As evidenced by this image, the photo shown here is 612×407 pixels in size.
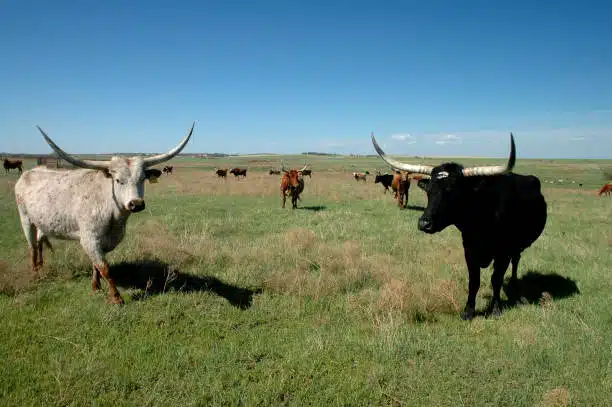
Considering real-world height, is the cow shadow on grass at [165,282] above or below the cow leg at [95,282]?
below

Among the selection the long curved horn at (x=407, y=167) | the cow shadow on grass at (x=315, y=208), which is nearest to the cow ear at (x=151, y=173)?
the long curved horn at (x=407, y=167)

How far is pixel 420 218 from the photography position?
4453mm

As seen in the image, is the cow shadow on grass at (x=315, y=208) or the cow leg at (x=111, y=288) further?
the cow shadow on grass at (x=315, y=208)

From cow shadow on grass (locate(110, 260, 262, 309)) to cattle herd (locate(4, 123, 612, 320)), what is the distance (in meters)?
0.52

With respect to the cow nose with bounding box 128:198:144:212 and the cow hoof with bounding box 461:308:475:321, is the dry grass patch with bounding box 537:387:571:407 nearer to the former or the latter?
the cow hoof with bounding box 461:308:475:321

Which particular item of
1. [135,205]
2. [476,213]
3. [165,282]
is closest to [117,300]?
[165,282]

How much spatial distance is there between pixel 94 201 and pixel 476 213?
5.49 m

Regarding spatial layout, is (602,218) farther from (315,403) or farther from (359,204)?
(315,403)

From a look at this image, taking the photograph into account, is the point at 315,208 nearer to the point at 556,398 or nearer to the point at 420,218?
the point at 420,218

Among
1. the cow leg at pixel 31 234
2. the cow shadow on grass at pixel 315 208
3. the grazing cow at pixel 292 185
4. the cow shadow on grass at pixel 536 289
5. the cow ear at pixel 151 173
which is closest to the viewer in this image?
the cow shadow on grass at pixel 536 289

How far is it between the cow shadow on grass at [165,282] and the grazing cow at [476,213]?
2.93 meters

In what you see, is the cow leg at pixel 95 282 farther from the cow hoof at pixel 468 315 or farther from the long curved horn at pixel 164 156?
the cow hoof at pixel 468 315

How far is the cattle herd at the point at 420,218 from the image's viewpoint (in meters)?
4.68

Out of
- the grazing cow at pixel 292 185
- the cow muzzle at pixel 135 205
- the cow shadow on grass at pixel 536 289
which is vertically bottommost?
the cow shadow on grass at pixel 536 289
